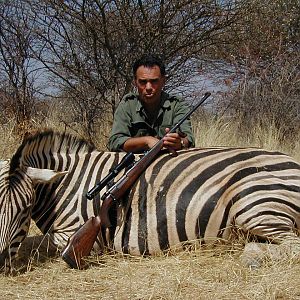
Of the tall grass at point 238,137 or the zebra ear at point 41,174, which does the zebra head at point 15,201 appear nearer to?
the zebra ear at point 41,174

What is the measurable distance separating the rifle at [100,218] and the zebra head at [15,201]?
11.0 inches

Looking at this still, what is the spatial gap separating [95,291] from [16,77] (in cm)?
557

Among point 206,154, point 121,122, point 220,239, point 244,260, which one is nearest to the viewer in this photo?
point 244,260

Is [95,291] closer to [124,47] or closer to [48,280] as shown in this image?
[48,280]

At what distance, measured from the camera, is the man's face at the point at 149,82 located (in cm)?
448

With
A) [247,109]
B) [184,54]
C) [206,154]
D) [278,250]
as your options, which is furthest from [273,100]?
[278,250]

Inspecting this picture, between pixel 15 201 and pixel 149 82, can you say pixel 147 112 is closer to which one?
pixel 149 82

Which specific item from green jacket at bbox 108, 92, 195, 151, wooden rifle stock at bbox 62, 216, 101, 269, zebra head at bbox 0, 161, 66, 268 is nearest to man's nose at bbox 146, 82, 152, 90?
green jacket at bbox 108, 92, 195, 151

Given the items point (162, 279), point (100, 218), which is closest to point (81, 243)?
point (100, 218)

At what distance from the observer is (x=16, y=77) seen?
26.5ft

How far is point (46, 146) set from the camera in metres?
3.86

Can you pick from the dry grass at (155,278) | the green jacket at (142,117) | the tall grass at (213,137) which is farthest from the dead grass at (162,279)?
the tall grass at (213,137)

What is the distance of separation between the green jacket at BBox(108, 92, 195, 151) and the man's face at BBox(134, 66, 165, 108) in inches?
5.2

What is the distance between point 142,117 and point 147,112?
0.07 meters
